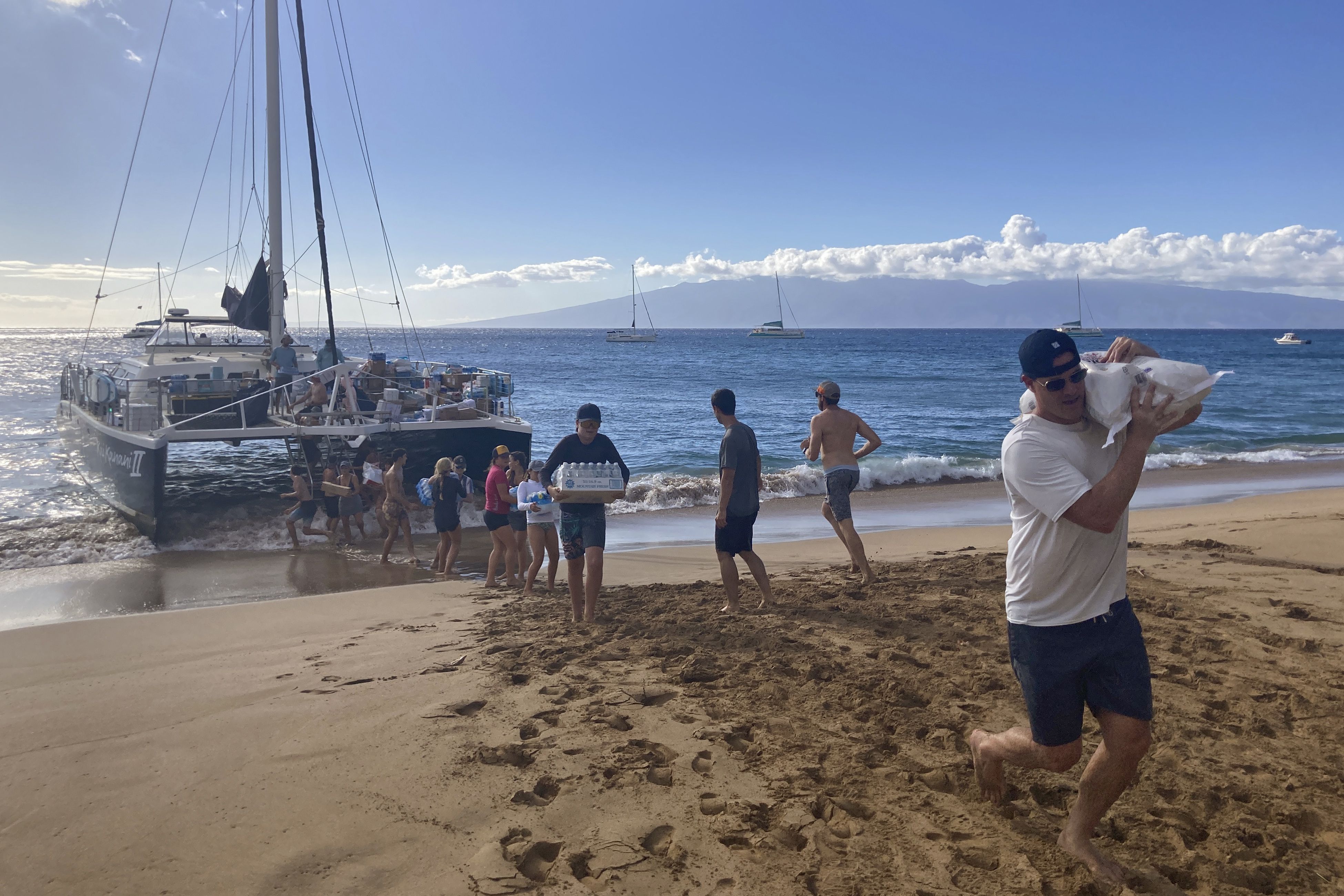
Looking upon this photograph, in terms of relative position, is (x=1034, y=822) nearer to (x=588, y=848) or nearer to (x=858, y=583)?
(x=588, y=848)

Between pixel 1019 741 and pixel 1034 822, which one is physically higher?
pixel 1019 741

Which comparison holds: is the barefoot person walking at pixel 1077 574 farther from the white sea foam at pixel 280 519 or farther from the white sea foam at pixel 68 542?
the white sea foam at pixel 68 542

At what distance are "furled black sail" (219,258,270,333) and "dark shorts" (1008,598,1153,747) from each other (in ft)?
47.8

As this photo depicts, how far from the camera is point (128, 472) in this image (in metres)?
10.8

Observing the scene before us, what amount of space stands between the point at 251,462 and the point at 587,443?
36.3 feet

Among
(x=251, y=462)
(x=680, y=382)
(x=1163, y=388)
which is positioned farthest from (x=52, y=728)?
(x=680, y=382)

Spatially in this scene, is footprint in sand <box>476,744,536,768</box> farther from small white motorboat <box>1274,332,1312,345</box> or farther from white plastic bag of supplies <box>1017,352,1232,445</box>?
small white motorboat <box>1274,332,1312,345</box>

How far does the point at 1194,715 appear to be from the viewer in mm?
3865

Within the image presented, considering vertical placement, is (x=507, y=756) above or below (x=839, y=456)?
below

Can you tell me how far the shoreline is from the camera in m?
8.27

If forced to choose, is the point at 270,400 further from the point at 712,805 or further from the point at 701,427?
the point at 701,427

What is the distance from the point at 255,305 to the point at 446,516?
8100mm

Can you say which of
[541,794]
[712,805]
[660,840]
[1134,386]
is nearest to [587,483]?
[541,794]

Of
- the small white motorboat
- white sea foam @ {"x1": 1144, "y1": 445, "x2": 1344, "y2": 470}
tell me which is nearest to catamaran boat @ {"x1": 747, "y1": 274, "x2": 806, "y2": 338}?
the small white motorboat
